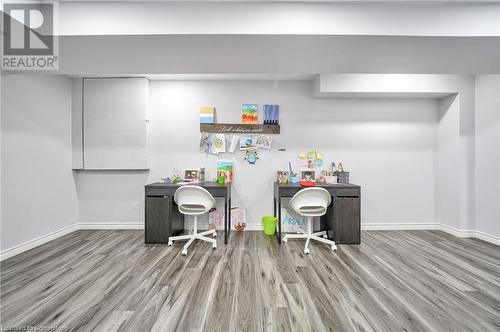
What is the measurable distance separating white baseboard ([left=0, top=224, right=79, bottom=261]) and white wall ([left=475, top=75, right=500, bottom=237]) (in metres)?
6.38

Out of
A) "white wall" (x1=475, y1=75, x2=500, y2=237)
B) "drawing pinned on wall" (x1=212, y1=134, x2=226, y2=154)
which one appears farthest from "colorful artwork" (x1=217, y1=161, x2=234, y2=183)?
"white wall" (x1=475, y1=75, x2=500, y2=237)

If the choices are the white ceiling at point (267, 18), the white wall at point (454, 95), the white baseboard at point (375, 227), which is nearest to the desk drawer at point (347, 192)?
the white baseboard at point (375, 227)

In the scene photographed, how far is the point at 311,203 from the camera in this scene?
3184mm

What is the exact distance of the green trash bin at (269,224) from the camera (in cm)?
376

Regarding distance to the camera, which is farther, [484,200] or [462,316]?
[484,200]

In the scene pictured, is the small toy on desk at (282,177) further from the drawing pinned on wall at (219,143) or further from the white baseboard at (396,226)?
the white baseboard at (396,226)

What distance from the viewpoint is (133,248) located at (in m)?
3.14

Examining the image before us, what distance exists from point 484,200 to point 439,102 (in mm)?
1702

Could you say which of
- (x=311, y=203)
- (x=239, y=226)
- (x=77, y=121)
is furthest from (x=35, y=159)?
(x=311, y=203)

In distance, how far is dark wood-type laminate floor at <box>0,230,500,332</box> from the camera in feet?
5.65

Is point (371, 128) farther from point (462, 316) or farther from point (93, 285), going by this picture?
point (93, 285)

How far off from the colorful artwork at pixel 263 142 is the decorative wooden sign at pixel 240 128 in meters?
0.09

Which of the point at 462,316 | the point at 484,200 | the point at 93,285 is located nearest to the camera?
the point at 462,316

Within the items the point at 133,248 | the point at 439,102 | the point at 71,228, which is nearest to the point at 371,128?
the point at 439,102
